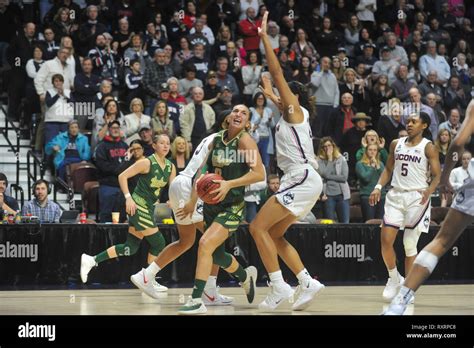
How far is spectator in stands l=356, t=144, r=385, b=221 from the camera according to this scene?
16031 millimetres

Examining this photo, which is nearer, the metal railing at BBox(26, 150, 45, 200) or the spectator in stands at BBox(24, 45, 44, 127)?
the metal railing at BBox(26, 150, 45, 200)

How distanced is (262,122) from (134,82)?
242cm

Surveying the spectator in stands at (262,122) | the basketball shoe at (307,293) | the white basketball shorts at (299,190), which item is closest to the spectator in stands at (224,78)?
the spectator in stands at (262,122)

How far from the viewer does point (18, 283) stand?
13250 millimetres

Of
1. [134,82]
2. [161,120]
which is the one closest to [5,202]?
[161,120]

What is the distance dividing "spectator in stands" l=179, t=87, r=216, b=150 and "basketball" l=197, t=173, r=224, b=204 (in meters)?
7.36

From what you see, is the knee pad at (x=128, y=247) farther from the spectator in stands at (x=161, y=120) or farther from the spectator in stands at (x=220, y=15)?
the spectator in stands at (x=220, y=15)

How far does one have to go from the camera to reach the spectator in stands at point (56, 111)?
16.1 m

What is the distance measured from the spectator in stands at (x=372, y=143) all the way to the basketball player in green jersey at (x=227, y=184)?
21.8ft

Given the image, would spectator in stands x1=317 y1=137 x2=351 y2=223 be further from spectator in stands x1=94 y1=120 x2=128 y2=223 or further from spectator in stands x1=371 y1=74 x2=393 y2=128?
spectator in stands x1=94 y1=120 x2=128 y2=223

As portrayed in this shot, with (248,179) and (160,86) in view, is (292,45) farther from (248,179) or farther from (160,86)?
(248,179)

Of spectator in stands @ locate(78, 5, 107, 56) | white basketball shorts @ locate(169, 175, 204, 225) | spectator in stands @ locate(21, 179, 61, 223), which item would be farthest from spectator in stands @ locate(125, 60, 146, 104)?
white basketball shorts @ locate(169, 175, 204, 225)
